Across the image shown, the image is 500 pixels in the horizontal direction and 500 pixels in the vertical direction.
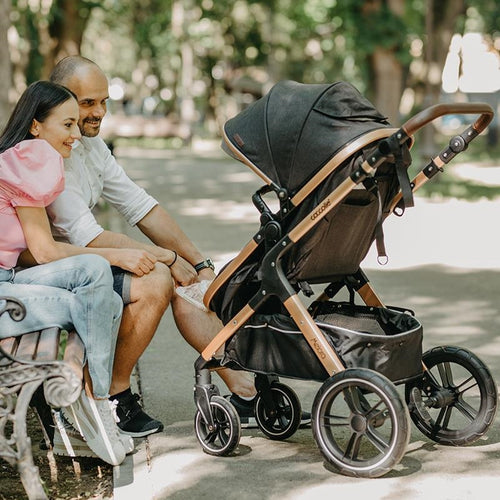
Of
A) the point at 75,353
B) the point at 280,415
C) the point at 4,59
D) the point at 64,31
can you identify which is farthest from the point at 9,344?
the point at 64,31

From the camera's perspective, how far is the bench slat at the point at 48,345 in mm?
4059

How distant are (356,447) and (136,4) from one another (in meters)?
46.4

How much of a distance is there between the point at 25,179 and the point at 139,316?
915 mm

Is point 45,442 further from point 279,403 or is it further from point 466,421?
point 466,421

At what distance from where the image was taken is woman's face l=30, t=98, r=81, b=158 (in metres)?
4.59

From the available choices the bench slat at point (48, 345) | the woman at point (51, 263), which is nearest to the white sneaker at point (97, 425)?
the woman at point (51, 263)

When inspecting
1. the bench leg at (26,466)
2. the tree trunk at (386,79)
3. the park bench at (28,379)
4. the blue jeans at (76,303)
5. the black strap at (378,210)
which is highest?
the tree trunk at (386,79)

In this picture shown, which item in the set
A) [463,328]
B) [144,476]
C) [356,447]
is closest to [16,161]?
[144,476]

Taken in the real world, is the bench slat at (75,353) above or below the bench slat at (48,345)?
below

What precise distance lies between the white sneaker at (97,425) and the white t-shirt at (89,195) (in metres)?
0.88

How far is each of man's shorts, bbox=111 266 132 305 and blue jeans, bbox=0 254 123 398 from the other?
0.33m

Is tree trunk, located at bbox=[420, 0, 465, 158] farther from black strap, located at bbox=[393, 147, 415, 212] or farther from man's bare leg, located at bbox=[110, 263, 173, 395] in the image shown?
black strap, located at bbox=[393, 147, 415, 212]

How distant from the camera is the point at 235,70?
51.7 metres

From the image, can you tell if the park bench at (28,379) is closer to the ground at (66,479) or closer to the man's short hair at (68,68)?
the ground at (66,479)
